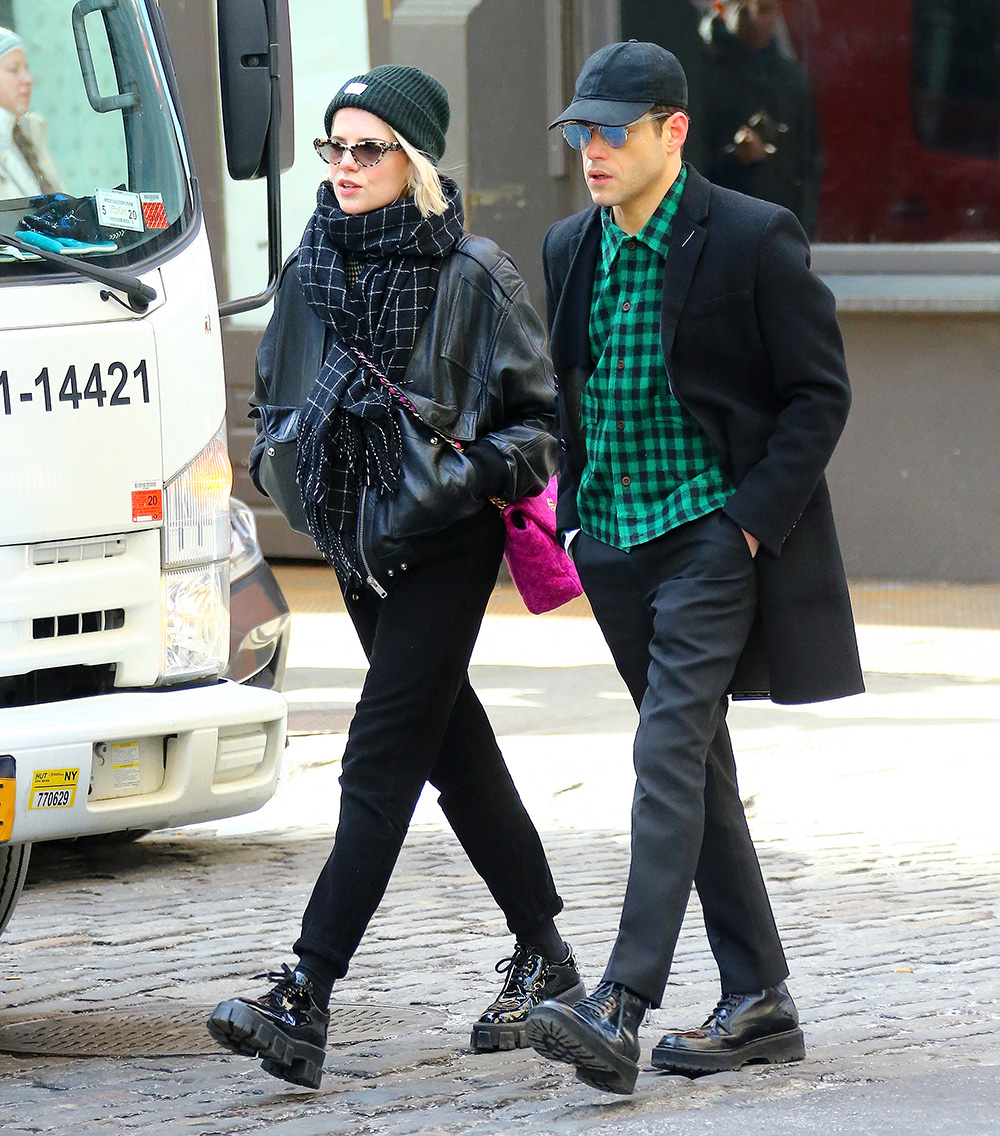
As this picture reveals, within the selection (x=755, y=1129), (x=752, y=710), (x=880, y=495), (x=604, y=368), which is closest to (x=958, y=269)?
(x=880, y=495)

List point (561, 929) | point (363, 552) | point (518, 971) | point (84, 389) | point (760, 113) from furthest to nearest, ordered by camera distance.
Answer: point (760, 113)
point (561, 929)
point (518, 971)
point (84, 389)
point (363, 552)

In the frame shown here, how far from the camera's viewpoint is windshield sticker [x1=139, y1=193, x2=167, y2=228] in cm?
435

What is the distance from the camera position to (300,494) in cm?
398

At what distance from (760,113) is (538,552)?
23.4 feet

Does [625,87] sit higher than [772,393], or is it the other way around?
[625,87]

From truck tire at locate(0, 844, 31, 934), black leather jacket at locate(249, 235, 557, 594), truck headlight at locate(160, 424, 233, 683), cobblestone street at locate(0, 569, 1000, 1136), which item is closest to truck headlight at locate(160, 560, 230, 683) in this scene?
truck headlight at locate(160, 424, 233, 683)

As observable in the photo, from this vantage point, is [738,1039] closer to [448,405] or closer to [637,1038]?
[637,1038]

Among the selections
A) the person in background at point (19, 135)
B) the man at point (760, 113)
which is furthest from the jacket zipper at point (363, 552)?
the man at point (760, 113)

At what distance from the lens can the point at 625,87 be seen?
3748 millimetres

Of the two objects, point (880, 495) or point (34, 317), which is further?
point (880, 495)

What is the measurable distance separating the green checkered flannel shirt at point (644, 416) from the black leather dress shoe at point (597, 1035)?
0.88 metres

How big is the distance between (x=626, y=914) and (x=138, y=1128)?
0.98 meters

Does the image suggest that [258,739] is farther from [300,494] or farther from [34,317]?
[34,317]

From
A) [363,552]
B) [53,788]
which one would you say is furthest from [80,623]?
[363,552]
